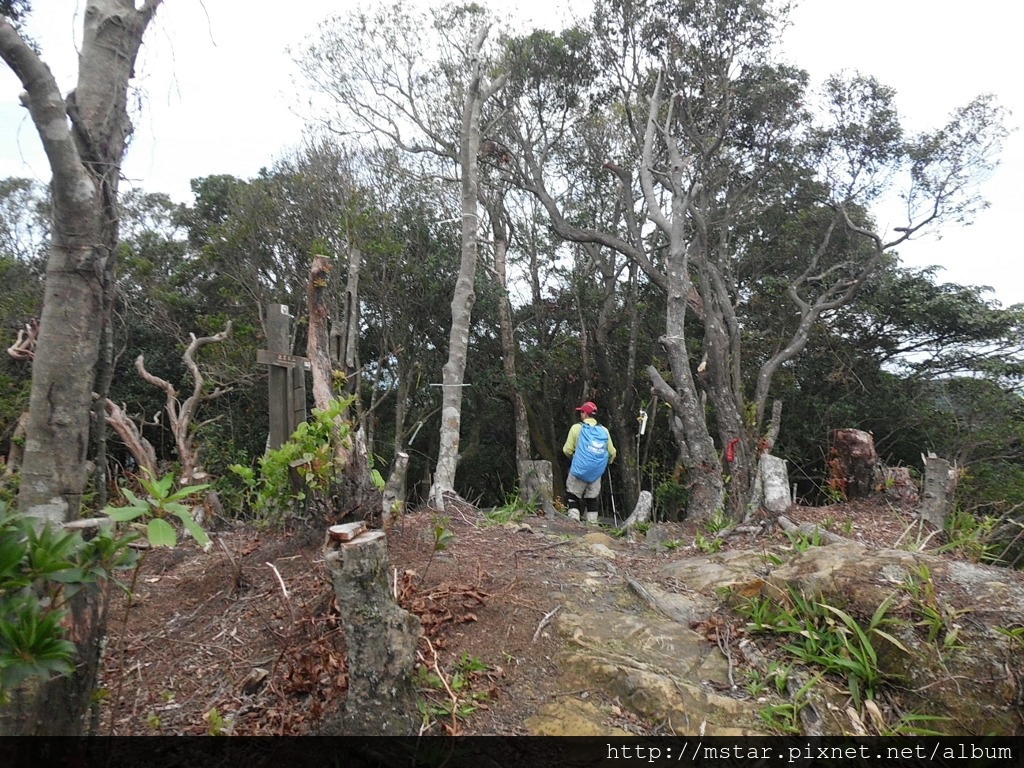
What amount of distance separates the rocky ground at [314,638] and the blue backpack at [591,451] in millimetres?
3999

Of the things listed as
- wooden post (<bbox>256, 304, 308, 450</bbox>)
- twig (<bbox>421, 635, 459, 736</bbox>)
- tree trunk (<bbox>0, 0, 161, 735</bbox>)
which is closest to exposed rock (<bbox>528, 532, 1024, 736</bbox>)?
twig (<bbox>421, 635, 459, 736</bbox>)

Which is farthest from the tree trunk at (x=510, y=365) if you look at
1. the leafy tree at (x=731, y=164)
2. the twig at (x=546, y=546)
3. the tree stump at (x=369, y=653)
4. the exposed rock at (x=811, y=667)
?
the tree stump at (x=369, y=653)

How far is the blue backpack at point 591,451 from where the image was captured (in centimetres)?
969

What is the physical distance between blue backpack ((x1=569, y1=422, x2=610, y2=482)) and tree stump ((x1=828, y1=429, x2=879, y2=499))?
293 cm

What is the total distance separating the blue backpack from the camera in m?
9.69

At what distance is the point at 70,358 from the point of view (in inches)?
103

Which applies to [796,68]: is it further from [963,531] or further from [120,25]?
[120,25]

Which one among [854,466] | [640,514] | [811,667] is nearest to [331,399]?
[811,667]

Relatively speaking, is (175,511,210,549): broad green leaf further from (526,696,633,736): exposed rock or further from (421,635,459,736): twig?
(526,696,633,736): exposed rock

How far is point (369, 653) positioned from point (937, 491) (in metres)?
5.58

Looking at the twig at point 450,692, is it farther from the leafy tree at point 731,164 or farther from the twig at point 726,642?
the leafy tree at point 731,164

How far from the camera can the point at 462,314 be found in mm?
10031

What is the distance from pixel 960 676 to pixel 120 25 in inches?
194
